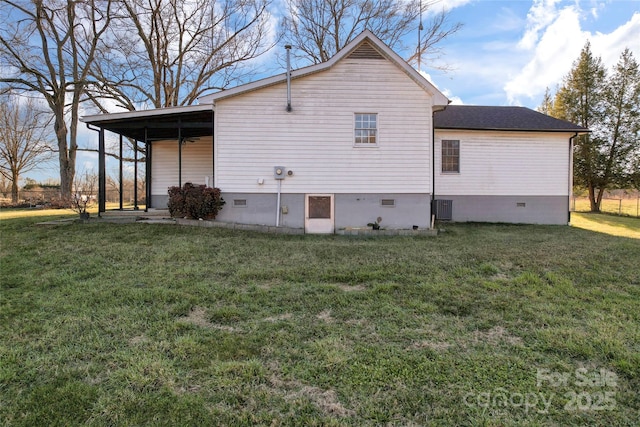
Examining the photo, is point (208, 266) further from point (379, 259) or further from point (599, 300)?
point (599, 300)

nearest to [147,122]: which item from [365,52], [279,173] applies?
[279,173]

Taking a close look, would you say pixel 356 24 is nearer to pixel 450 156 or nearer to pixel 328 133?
pixel 450 156

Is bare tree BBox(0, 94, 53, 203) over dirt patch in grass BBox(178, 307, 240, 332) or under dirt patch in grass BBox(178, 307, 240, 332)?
over

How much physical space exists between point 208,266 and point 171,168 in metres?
8.09

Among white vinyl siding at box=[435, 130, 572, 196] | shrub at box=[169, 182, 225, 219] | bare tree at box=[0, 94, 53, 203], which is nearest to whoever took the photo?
shrub at box=[169, 182, 225, 219]

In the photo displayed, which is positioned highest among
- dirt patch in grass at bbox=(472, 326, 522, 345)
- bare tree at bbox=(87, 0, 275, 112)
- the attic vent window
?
bare tree at bbox=(87, 0, 275, 112)

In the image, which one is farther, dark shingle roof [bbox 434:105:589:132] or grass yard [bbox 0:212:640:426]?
dark shingle roof [bbox 434:105:589:132]

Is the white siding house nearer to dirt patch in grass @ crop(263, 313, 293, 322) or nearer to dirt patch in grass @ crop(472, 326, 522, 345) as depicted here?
dirt patch in grass @ crop(263, 313, 293, 322)

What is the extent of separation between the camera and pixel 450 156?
1304cm

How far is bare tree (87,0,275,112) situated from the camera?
17844 millimetres

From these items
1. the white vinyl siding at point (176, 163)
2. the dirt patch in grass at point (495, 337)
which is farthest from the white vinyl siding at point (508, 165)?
Answer: the dirt patch in grass at point (495, 337)

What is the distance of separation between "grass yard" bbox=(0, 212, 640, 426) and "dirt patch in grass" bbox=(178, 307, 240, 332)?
24 millimetres

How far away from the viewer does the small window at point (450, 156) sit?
13.0 metres

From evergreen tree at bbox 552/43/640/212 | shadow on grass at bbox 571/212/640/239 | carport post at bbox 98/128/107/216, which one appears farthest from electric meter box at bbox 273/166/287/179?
evergreen tree at bbox 552/43/640/212
